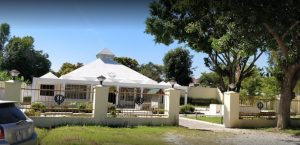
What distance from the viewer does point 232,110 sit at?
21.4m

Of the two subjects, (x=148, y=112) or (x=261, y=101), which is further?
(x=261, y=101)

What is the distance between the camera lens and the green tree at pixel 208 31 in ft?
63.0

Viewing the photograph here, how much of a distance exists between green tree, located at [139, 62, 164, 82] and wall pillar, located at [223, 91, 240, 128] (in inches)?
2248

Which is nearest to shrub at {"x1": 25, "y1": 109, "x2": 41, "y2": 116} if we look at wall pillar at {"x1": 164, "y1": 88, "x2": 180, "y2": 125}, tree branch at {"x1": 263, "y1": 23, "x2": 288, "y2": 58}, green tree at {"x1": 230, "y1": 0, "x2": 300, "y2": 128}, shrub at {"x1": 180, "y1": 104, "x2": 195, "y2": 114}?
wall pillar at {"x1": 164, "y1": 88, "x2": 180, "y2": 125}

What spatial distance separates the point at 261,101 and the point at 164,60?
1519 inches

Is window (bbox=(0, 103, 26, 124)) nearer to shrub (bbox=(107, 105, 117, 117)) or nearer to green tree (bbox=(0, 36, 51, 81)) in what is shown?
shrub (bbox=(107, 105, 117, 117))

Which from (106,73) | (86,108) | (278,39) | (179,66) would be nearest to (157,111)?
(86,108)

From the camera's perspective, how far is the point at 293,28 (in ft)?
61.9

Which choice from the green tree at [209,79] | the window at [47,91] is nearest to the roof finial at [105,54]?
the window at [47,91]

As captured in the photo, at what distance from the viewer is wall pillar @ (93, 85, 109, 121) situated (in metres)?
18.8

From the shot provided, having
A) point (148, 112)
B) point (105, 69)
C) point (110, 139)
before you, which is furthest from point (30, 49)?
point (110, 139)

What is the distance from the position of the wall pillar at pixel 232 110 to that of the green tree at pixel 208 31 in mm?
2155

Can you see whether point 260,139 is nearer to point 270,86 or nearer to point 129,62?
point 270,86

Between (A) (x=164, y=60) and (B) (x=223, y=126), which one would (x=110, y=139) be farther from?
(A) (x=164, y=60)
